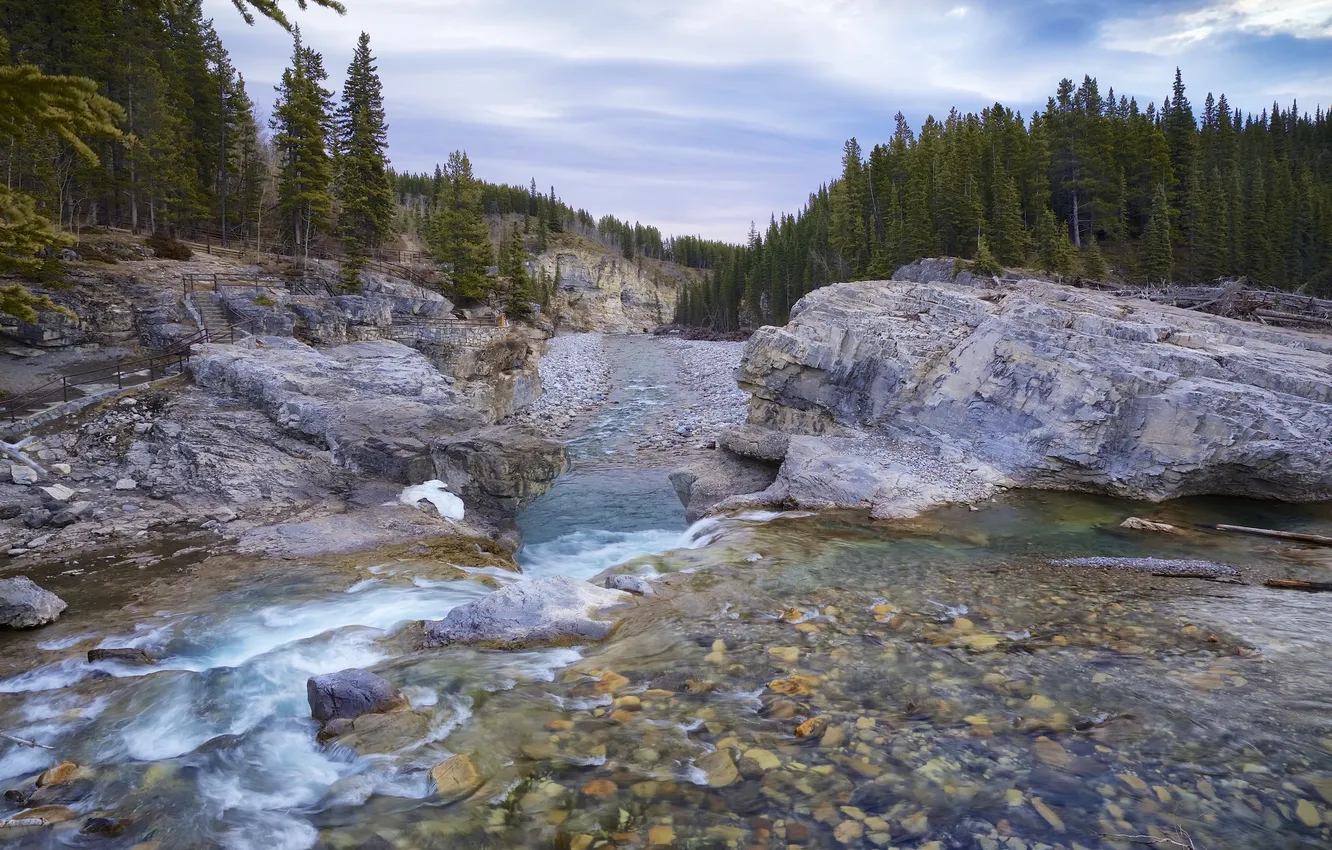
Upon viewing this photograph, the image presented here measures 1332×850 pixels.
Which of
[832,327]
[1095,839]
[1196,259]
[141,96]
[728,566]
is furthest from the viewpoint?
[1196,259]

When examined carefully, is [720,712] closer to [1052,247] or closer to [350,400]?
[350,400]

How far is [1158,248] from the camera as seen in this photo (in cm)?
4362

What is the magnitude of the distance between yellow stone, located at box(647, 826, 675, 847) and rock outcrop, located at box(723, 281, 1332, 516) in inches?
441

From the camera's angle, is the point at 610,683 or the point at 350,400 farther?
the point at 350,400

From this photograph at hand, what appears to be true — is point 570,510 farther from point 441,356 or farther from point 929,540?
point 441,356

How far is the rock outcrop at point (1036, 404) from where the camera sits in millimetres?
14883

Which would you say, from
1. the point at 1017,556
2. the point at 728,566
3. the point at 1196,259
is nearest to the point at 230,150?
the point at 728,566

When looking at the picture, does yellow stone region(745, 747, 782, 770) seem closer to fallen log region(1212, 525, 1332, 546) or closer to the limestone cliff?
fallen log region(1212, 525, 1332, 546)

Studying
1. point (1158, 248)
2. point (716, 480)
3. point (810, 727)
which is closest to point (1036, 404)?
point (716, 480)

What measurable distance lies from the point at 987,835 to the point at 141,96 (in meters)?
48.2

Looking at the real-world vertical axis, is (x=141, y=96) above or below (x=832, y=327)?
above

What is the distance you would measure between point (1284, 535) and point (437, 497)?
17.6m

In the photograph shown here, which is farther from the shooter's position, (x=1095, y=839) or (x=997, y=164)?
(x=997, y=164)

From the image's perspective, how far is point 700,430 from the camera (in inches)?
1041
